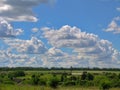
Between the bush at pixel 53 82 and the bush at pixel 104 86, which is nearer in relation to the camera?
the bush at pixel 104 86

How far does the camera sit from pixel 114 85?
298 ft

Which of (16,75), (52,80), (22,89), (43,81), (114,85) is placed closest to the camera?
(22,89)

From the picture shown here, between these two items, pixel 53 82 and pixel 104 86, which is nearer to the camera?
pixel 104 86

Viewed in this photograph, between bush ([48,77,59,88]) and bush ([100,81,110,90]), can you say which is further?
bush ([48,77,59,88])

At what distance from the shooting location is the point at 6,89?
72.0 m

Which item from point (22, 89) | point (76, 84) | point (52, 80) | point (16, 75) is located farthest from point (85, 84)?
point (16, 75)

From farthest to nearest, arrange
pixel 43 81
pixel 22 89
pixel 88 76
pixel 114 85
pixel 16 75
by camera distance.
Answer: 1. pixel 16 75
2. pixel 88 76
3. pixel 43 81
4. pixel 114 85
5. pixel 22 89

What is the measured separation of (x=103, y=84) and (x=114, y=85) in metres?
16.0

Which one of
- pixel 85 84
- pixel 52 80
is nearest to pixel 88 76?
pixel 85 84

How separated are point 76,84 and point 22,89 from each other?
911 inches

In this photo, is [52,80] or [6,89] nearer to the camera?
[6,89]

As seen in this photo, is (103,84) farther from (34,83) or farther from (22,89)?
(34,83)

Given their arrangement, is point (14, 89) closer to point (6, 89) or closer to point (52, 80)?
point (6, 89)

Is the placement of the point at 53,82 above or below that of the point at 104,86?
above
